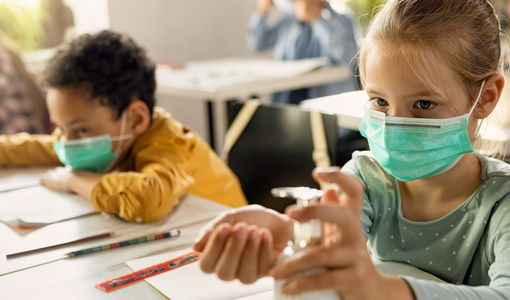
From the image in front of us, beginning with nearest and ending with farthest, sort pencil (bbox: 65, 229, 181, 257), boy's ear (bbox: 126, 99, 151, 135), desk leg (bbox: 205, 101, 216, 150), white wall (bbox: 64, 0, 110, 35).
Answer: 1. pencil (bbox: 65, 229, 181, 257)
2. boy's ear (bbox: 126, 99, 151, 135)
3. desk leg (bbox: 205, 101, 216, 150)
4. white wall (bbox: 64, 0, 110, 35)

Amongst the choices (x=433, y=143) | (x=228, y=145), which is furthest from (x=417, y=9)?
(x=228, y=145)

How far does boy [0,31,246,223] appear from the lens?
4.19 ft

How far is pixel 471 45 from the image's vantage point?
79cm

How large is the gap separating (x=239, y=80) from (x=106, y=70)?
122cm

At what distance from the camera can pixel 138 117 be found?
1404mm

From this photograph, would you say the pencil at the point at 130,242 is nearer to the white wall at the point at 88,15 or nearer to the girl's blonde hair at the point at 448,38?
the girl's blonde hair at the point at 448,38

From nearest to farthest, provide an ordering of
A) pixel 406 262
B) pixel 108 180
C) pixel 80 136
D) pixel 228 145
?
pixel 406 262, pixel 108 180, pixel 80 136, pixel 228 145

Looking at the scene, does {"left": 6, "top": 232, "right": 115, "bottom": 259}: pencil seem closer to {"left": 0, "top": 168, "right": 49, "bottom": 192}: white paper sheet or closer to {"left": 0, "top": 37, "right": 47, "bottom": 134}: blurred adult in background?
{"left": 0, "top": 168, "right": 49, "bottom": 192}: white paper sheet

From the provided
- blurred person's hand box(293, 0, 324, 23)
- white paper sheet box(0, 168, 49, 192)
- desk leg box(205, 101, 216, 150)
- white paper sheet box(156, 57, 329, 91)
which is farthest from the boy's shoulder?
blurred person's hand box(293, 0, 324, 23)

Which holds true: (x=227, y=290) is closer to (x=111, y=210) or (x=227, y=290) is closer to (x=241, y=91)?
(x=111, y=210)

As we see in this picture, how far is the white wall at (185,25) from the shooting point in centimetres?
387

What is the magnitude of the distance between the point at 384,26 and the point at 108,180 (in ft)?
2.30

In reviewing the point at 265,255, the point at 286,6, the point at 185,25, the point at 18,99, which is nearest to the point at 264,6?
the point at 286,6

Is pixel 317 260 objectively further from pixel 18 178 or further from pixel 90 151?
pixel 18 178
